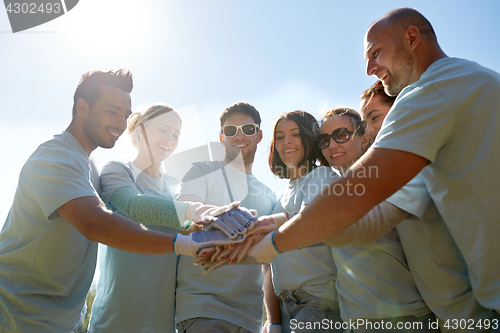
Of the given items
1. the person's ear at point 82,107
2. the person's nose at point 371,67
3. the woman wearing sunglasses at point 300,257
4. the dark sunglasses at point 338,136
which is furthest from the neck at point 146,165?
the person's nose at point 371,67

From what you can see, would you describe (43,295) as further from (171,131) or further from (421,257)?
(421,257)

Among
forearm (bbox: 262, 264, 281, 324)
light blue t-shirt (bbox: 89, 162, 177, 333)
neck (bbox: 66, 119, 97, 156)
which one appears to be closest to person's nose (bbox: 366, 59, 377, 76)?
forearm (bbox: 262, 264, 281, 324)

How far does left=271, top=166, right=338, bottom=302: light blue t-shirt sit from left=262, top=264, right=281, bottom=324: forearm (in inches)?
19.1

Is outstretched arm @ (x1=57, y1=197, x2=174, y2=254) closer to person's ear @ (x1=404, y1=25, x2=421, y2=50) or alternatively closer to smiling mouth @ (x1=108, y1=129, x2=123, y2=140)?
smiling mouth @ (x1=108, y1=129, x2=123, y2=140)

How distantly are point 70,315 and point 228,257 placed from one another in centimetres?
196

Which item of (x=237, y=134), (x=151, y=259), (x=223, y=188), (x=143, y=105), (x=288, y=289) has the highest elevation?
(x=143, y=105)

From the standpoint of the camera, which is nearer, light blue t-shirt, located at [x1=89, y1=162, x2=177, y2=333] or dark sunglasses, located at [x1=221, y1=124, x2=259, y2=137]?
light blue t-shirt, located at [x1=89, y1=162, x2=177, y2=333]

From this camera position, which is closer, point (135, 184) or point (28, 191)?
point (28, 191)

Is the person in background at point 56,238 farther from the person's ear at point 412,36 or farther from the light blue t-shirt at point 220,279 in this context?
the person's ear at point 412,36

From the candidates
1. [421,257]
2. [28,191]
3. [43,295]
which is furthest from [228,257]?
[28,191]

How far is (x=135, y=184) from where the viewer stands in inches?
180

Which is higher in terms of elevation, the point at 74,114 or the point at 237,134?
the point at 74,114

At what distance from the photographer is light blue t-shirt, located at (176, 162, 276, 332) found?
380 cm

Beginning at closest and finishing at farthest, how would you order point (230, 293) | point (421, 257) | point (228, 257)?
point (421, 257), point (228, 257), point (230, 293)
